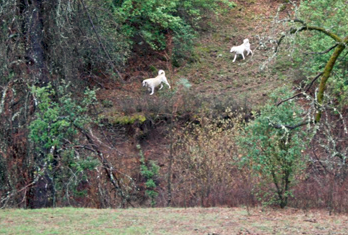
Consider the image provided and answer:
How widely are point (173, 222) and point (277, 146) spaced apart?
9.49ft

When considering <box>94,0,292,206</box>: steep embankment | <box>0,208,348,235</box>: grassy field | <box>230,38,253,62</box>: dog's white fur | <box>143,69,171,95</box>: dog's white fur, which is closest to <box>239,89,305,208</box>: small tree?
<box>0,208,348,235</box>: grassy field

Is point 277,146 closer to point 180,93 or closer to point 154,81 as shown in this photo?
point 180,93

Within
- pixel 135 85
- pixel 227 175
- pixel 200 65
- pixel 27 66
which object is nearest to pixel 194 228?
pixel 227 175

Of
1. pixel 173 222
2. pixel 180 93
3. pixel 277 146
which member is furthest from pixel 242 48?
pixel 173 222

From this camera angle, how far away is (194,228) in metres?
8.67

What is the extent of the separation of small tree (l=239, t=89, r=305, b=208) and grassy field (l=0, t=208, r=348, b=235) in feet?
2.23

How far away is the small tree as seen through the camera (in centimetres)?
1038

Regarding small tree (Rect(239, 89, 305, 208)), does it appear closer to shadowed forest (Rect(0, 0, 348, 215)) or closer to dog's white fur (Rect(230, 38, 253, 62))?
shadowed forest (Rect(0, 0, 348, 215))

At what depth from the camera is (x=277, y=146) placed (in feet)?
34.7

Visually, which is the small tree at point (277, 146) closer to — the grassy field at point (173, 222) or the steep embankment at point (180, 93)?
the grassy field at point (173, 222)

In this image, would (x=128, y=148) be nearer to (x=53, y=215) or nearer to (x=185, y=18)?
(x=185, y=18)

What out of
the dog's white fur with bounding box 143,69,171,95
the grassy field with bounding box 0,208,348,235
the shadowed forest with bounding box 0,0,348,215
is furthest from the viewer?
the dog's white fur with bounding box 143,69,171,95

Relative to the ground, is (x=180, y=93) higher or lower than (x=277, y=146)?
higher

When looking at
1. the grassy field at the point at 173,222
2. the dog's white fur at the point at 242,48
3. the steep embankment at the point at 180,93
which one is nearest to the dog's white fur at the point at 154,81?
the steep embankment at the point at 180,93
